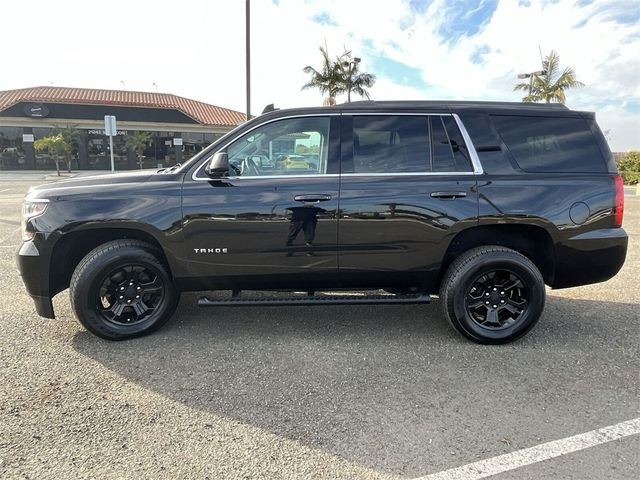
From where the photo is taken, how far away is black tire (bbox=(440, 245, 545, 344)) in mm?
3764

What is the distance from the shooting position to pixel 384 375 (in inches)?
131

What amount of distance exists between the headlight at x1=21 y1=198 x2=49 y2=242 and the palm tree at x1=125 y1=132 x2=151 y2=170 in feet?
98.2

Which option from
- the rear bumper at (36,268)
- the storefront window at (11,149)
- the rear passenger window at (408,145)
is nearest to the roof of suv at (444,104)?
the rear passenger window at (408,145)

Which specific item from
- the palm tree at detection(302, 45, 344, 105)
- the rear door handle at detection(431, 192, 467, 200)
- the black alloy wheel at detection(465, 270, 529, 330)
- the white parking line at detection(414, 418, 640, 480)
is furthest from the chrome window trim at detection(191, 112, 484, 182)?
the palm tree at detection(302, 45, 344, 105)

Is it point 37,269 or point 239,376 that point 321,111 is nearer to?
point 239,376

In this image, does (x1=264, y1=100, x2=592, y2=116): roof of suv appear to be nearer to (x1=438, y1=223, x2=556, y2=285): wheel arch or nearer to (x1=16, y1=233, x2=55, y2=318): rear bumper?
(x1=438, y1=223, x2=556, y2=285): wheel arch

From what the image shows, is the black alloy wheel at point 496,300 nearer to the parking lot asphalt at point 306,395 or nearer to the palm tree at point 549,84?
the parking lot asphalt at point 306,395

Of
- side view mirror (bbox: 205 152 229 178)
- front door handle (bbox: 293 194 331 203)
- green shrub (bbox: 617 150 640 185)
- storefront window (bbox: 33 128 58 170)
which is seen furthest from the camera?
storefront window (bbox: 33 128 58 170)

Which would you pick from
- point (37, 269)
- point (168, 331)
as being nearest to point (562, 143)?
point (168, 331)

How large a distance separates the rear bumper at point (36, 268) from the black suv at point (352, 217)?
11mm

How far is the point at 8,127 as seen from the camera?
99.0ft

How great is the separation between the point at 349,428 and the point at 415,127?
7.98 ft

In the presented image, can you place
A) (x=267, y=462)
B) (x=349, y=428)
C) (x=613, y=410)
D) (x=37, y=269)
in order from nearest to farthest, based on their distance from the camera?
(x=267, y=462), (x=349, y=428), (x=613, y=410), (x=37, y=269)

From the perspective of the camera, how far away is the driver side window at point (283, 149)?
3.78 meters
